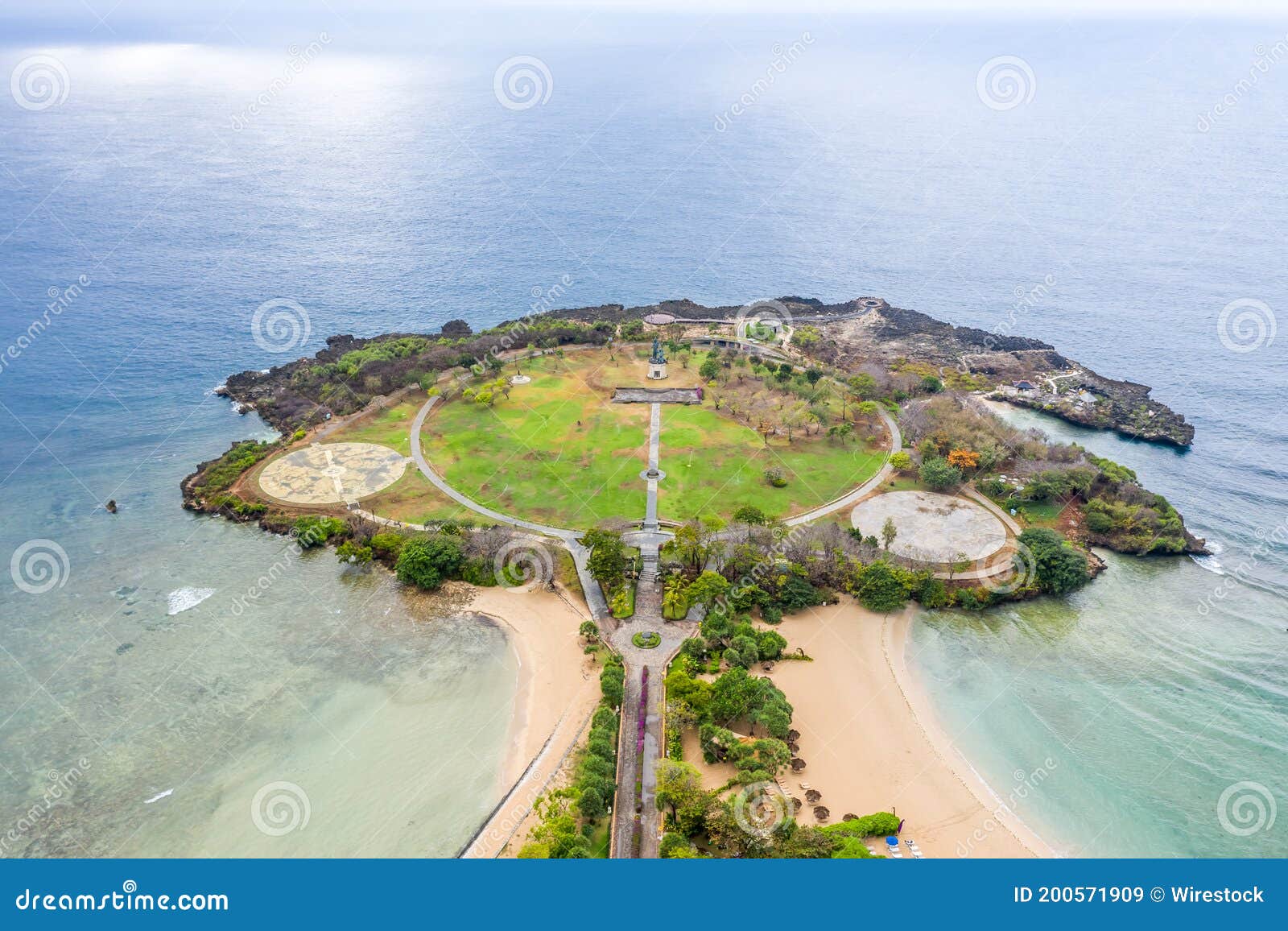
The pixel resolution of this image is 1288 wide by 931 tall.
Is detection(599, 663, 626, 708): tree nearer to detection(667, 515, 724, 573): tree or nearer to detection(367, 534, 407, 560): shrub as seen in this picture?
detection(667, 515, 724, 573): tree

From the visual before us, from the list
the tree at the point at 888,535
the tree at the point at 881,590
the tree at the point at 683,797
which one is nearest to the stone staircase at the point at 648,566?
the tree at the point at 881,590

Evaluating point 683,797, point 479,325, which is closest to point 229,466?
point 479,325

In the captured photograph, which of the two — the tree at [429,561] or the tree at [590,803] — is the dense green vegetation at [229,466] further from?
the tree at [590,803]

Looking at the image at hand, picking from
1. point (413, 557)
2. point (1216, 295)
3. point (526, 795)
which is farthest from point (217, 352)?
point (1216, 295)

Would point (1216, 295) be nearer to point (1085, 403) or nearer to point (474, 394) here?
point (1085, 403)

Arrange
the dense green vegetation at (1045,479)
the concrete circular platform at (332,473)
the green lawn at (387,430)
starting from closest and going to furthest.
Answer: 1. the dense green vegetation at (1045,479)
2. the concrete circular platform at (332,473)
3. the green lawn at (387,430)

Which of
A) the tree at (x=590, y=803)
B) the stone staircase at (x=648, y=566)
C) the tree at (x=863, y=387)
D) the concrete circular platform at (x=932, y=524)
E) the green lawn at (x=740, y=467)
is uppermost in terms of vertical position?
the tree at (x=863, y=387)
